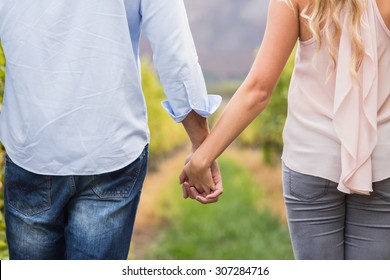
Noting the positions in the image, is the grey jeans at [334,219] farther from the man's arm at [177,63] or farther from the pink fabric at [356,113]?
the man's arm at [177,63]

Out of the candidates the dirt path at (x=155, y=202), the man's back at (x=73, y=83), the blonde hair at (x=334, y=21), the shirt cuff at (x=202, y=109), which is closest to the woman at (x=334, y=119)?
the blonde hair at (x=334, y=21)

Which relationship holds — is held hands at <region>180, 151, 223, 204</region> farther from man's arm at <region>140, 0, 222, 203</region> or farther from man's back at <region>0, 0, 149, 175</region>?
man's back at <region>0, 0, 149, 175</region>

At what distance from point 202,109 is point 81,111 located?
424 mm

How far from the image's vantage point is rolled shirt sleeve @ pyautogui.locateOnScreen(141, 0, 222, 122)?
2.30 m

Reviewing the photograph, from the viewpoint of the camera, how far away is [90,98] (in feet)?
7.33

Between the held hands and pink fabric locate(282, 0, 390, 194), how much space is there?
1.41 ft

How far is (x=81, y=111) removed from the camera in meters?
2.24

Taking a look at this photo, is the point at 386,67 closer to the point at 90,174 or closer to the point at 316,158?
the point at 316,158

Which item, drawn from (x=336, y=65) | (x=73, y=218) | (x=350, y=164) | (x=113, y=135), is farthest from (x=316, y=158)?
(x=73, y=218)

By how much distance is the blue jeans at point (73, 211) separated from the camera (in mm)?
2301

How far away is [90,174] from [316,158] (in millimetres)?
700

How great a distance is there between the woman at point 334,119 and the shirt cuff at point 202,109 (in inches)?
5.1

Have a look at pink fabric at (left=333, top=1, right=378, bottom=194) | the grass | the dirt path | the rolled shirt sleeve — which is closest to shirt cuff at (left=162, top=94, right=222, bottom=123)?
the rolled shirt sleeve

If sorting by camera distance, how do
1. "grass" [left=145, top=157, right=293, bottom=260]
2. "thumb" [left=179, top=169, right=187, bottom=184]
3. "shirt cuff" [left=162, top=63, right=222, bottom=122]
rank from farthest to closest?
"grass" [left=145, top=157, right=293, bottom=260], "thumb" [left=179, top=169, right=187, bottom=184], "shirt cuff" [left=162, top=63, right=222, bottom=122]
